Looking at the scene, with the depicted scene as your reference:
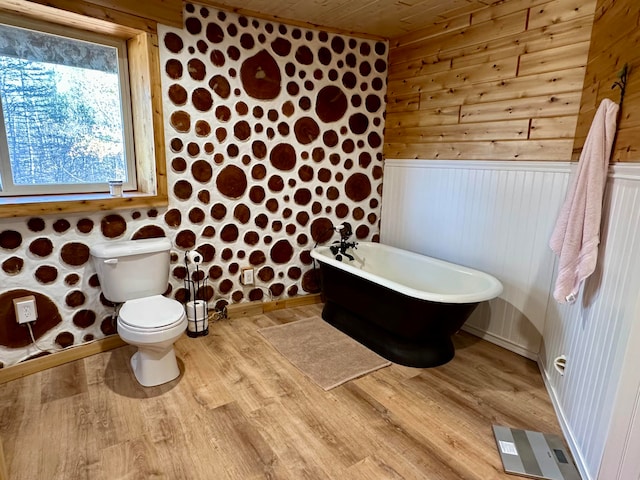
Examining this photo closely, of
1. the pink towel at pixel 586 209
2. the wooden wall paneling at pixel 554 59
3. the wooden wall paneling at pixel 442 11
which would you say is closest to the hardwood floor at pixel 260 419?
the pink towel at pixel 586 209

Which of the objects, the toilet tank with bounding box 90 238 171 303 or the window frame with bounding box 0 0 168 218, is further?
the toilet tank with bounding box 90 238 171 303

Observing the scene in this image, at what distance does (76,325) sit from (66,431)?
0.83 metres

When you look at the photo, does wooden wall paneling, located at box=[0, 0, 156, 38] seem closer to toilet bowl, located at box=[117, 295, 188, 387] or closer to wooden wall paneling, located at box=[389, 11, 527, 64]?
toilet bowl, located at box=[117, 295, 188, 387]

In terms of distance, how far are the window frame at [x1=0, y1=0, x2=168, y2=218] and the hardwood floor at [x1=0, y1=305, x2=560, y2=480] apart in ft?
3.37

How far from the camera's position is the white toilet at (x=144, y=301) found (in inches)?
85.9

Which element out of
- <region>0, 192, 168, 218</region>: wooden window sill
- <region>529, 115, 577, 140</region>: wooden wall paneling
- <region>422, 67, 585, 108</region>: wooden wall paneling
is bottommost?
<region>0, 192, 168, 218</region>: wooden window sill

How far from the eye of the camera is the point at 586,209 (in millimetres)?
1770

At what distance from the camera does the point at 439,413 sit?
2.12 metres

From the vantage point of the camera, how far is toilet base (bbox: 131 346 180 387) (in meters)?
2.29

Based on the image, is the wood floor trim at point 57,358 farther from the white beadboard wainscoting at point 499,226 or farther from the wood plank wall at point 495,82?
the wood plank wall at point 495,82

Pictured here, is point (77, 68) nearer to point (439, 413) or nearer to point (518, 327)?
point (439, 413)

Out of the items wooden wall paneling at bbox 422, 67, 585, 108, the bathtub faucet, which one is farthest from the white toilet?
wooden wall paneling at bbox 422, 67, 585, 108

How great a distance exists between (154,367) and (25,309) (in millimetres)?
855

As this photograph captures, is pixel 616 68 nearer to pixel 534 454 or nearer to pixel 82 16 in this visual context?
pixel 534 454
